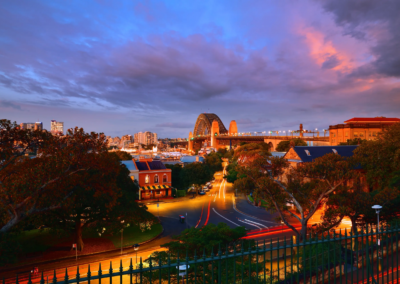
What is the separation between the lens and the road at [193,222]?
63.2 feet

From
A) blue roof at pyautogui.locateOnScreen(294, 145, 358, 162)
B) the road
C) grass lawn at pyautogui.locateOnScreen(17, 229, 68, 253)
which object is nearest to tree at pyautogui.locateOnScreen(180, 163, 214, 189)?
the road

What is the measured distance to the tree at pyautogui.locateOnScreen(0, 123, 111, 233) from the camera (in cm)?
1238

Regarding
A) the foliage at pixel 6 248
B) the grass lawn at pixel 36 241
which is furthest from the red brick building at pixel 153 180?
the foliage at pixel 6 248

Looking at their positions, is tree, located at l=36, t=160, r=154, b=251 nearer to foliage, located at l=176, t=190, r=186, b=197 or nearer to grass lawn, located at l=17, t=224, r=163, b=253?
grass lawn, located at l=17, t=224, r=163, b=253

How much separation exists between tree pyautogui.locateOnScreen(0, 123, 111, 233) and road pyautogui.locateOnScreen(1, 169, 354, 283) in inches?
188

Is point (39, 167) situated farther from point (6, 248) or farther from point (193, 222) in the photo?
point (193, 222)

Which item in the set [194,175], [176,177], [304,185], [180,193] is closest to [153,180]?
[180,193]

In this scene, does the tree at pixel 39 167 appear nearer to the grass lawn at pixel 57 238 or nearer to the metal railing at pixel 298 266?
the metal railing at pixel 298 266

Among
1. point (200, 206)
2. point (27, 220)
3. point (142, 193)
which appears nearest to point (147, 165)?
point (142, 193)

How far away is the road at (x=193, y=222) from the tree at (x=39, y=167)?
4784 mm

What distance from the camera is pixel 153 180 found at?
46.2 meters

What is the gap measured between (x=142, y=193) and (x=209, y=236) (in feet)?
110

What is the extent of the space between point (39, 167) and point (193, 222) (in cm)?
2173

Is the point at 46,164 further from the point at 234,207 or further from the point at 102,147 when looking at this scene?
the point at 234,207
